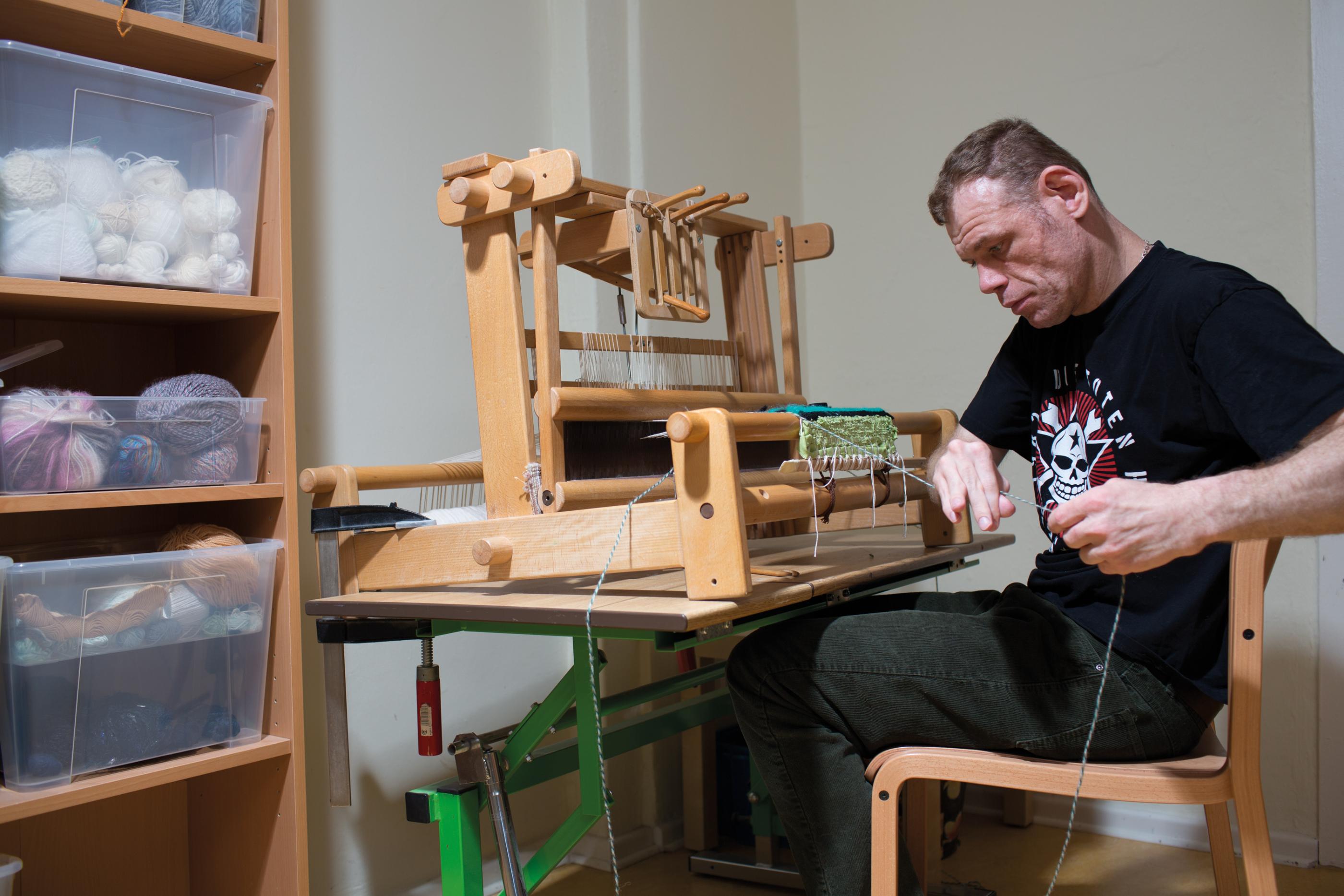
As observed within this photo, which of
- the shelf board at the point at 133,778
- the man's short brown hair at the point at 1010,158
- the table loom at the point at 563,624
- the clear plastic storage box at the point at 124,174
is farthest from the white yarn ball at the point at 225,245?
the man's short brown hair at the point at 1010,158

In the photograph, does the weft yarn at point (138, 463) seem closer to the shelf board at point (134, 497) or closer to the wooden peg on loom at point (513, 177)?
the shelf board at point (134, 497)

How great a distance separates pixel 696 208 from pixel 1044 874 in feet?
5.48

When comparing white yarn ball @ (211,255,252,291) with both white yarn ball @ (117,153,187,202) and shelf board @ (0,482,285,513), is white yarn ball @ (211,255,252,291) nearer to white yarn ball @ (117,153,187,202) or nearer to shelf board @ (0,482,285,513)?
white yarn ball @ (117,153,187,202)

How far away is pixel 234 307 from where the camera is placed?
62.8 inches

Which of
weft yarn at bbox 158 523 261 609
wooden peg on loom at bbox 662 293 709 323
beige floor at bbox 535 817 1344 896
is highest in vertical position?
wooden peg on loom at bbox 662 293 709 323

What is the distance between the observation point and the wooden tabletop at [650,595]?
119 centimetres

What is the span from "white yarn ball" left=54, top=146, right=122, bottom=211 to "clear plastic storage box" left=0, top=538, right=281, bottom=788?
51 cm

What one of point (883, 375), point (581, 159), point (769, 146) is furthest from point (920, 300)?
point (581, 159)

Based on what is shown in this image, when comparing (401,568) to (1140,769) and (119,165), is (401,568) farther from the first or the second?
(1140,769)

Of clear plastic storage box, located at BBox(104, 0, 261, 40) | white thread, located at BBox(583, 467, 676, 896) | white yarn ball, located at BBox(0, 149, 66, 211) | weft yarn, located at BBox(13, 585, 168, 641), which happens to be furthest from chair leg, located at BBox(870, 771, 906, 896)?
clear plastic storage box, located at BBox(104, 0, 261, 40)

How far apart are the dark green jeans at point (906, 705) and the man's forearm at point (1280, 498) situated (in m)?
0.31

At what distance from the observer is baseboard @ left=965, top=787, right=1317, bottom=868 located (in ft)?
7.50

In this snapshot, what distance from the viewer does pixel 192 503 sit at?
5.71 feet

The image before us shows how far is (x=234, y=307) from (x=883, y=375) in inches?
74.3
